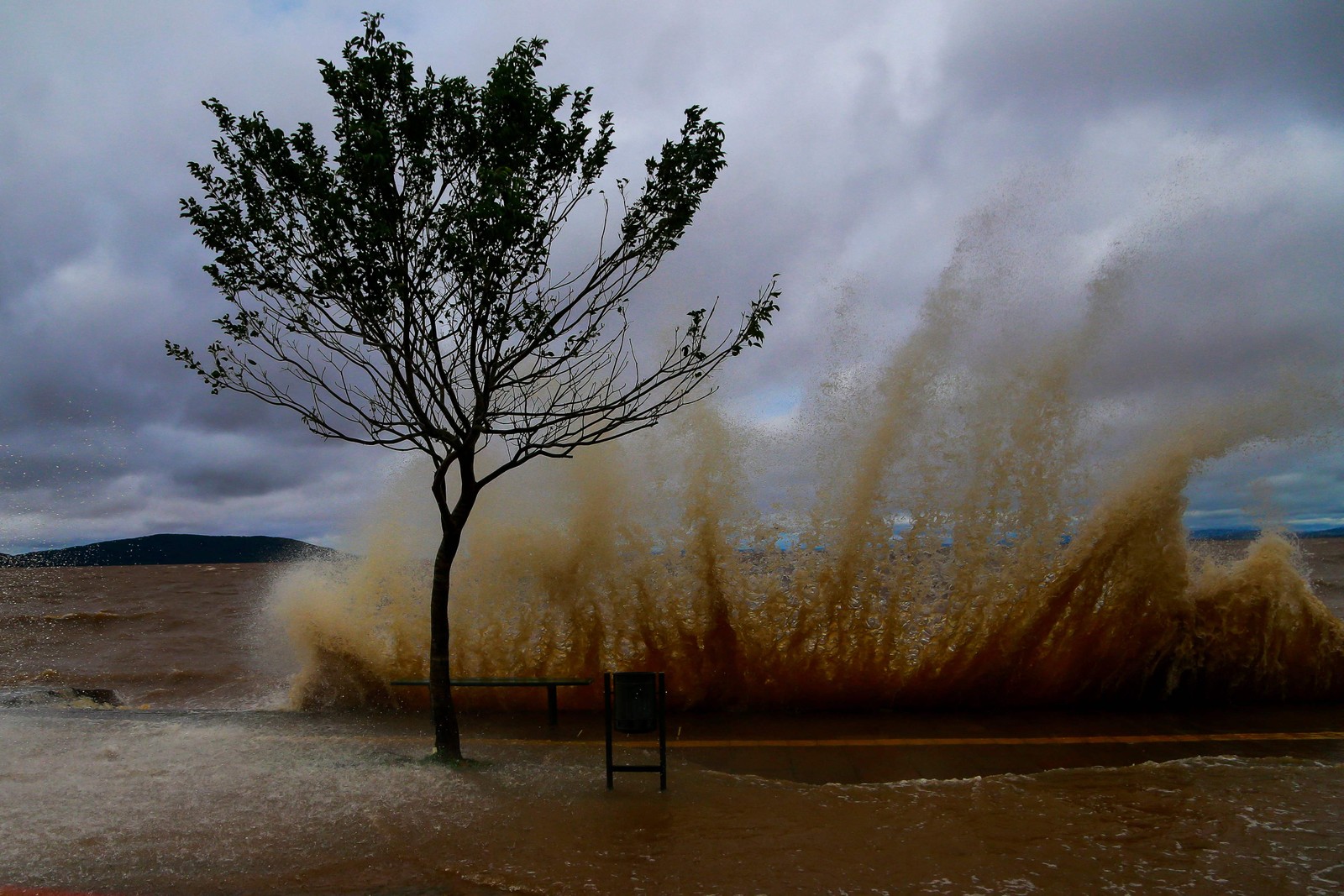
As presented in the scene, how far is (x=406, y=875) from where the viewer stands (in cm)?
459

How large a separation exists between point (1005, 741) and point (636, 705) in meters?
4.29

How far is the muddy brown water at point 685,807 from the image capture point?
4629mm

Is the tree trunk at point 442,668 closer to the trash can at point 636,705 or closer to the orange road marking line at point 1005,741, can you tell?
the orange road marking line at point 1005,741

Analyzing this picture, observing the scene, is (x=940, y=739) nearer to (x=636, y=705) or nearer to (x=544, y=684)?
(x=636, y=705)

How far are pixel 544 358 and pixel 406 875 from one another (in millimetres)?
4428

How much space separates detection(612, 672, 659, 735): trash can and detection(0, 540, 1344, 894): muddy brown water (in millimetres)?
593

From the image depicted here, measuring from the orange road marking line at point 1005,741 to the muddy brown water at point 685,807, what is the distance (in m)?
0.08

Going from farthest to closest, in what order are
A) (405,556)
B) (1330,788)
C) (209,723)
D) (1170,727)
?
(405,556) < (209,723) < (1170,727) < (1330,788)

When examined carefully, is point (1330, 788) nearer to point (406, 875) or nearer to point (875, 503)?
point (875, 503)

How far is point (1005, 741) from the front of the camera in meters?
8.03

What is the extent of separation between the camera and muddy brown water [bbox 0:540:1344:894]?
4.63 metres

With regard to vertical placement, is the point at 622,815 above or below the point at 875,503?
below

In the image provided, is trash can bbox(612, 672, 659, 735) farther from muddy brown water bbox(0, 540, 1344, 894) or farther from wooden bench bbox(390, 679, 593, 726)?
wooden bench bbox(390, 679, 593, 726)

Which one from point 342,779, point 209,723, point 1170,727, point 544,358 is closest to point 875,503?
point 1170,727
